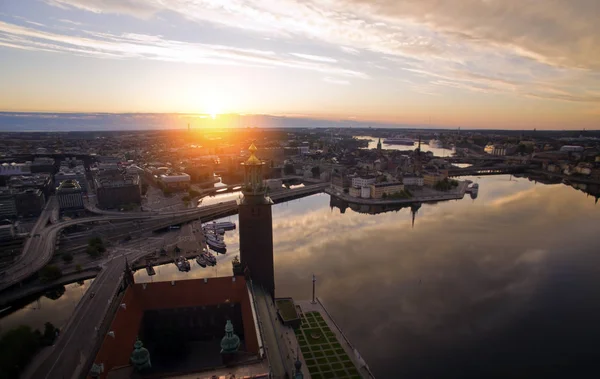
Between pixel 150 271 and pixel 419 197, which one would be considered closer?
pixel 150 271

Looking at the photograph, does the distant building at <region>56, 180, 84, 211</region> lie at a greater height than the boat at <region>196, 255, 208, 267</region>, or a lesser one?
greater

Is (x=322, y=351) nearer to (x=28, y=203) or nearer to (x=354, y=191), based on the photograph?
Answer: (x=354, y=191)

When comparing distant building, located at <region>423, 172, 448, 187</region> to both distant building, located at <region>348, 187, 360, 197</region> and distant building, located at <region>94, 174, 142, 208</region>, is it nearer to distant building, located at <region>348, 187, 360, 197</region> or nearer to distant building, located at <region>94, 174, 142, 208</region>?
distant building, located at <region>348, 187, 360, 197</region>

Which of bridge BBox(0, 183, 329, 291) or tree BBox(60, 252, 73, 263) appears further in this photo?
tree BBox(60, 252, 73, 263)

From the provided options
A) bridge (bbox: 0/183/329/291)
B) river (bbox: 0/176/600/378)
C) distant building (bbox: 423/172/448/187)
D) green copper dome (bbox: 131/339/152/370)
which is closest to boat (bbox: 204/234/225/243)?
river (bbox: 0/176/600/378)

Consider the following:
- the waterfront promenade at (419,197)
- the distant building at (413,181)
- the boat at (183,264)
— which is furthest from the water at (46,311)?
Answer: the distant building at (413,181)

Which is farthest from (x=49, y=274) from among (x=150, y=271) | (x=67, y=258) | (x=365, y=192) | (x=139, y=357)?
(x=365, y=192)

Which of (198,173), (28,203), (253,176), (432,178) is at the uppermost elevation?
(253,176)
